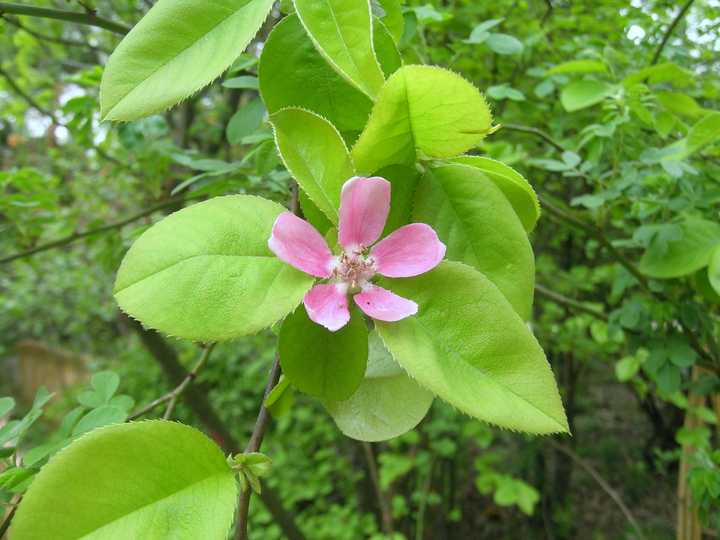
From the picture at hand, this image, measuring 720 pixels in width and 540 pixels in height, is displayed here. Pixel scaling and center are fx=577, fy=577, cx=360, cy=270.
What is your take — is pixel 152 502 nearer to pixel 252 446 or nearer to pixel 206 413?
pixel 252 446

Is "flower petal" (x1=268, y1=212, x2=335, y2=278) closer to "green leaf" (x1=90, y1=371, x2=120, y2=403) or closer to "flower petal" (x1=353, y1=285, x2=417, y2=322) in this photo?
"flower petal" (x1=353, y1=285, x2=417, y2=322)

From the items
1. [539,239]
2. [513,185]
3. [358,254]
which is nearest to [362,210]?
[358,254]

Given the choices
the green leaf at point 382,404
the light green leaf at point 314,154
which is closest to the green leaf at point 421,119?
the light green leaf at point 314,154

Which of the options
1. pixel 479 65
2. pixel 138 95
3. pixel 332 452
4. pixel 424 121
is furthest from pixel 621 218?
pixel 332 452

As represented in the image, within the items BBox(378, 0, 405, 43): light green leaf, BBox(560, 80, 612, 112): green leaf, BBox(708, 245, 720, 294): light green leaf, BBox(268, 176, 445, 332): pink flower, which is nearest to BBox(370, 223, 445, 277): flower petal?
BBox(268, 176, 445, 332): pink flower

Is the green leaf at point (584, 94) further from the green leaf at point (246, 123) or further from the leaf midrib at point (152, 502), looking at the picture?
the leaf midrib at point (152, 502)

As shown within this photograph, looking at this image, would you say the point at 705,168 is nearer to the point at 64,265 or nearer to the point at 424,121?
the point at 424,121
